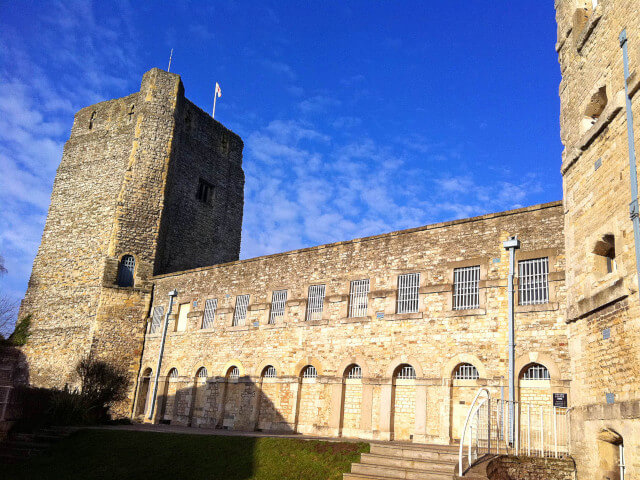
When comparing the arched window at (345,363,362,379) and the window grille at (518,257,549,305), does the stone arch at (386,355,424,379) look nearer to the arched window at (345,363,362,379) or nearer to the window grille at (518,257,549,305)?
the arched window at (345,363,362,379)

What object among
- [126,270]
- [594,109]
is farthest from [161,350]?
[594,109]

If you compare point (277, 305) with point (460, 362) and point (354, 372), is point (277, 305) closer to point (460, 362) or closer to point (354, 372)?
point (354, 372)

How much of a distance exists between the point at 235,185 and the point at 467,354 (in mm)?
20799

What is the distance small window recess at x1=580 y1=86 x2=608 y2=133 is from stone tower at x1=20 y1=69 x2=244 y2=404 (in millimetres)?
20505

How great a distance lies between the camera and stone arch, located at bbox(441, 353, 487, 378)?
16047 mm

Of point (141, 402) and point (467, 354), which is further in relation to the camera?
point (141, 402)

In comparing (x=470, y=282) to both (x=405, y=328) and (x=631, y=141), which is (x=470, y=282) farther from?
(x=631, y=141)

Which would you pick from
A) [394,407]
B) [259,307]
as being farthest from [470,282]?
[259,307]

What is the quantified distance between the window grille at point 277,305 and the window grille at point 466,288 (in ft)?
22.5

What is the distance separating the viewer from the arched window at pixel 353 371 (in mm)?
18895

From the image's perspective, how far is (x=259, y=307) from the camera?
22.3m

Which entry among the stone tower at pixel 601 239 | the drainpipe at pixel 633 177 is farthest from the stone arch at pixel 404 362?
the drainpipe at pixel 633 177

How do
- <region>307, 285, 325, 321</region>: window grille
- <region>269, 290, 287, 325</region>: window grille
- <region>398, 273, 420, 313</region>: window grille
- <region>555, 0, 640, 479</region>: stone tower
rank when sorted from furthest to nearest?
<region>269, 290, 287, 325</region>: window grille < <region>307, 285, 325, 321</region>: window grille < <region>398, 273, 420, 313</region>: window grille < <region>555, 0, 640, 479</region>: stone tower

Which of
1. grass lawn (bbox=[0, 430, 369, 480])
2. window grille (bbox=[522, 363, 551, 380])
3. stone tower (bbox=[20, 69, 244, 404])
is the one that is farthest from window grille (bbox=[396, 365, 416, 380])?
stone tower (bbox=[20, 69, 244, 404])
